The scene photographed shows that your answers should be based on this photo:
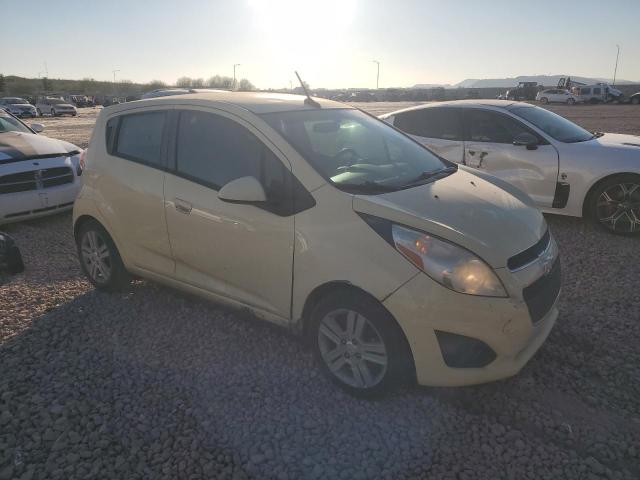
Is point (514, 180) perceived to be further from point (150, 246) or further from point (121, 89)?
point (121, 89)

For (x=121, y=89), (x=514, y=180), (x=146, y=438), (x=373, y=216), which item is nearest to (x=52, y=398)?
(x=146, y=438)

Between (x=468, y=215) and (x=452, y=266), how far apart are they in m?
0.43

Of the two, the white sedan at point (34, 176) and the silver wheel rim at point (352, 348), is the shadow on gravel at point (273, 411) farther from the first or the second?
the white sedan at point (34, 176)

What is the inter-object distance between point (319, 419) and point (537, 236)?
5.58 feet

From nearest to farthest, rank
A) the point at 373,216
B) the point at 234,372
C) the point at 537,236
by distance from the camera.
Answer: the point at 373,216 → the point at 537,236 → the point at 234,372

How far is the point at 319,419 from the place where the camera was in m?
2.81

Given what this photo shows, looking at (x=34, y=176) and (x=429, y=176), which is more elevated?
(x=429, y=176)

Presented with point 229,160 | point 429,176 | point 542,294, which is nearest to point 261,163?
point 229,160

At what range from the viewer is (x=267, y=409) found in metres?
2.90

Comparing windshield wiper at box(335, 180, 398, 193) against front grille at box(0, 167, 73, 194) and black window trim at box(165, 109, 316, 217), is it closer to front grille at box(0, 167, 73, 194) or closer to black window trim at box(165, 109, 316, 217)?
black window trim at box(165, 109, 316, 217)

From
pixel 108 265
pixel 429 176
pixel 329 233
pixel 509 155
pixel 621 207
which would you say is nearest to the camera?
pixel 329 233

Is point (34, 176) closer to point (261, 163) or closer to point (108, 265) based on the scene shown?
point (108, 265)

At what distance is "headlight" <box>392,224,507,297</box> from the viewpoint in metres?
2.55

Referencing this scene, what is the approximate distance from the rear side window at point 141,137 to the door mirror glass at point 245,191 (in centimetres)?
102
